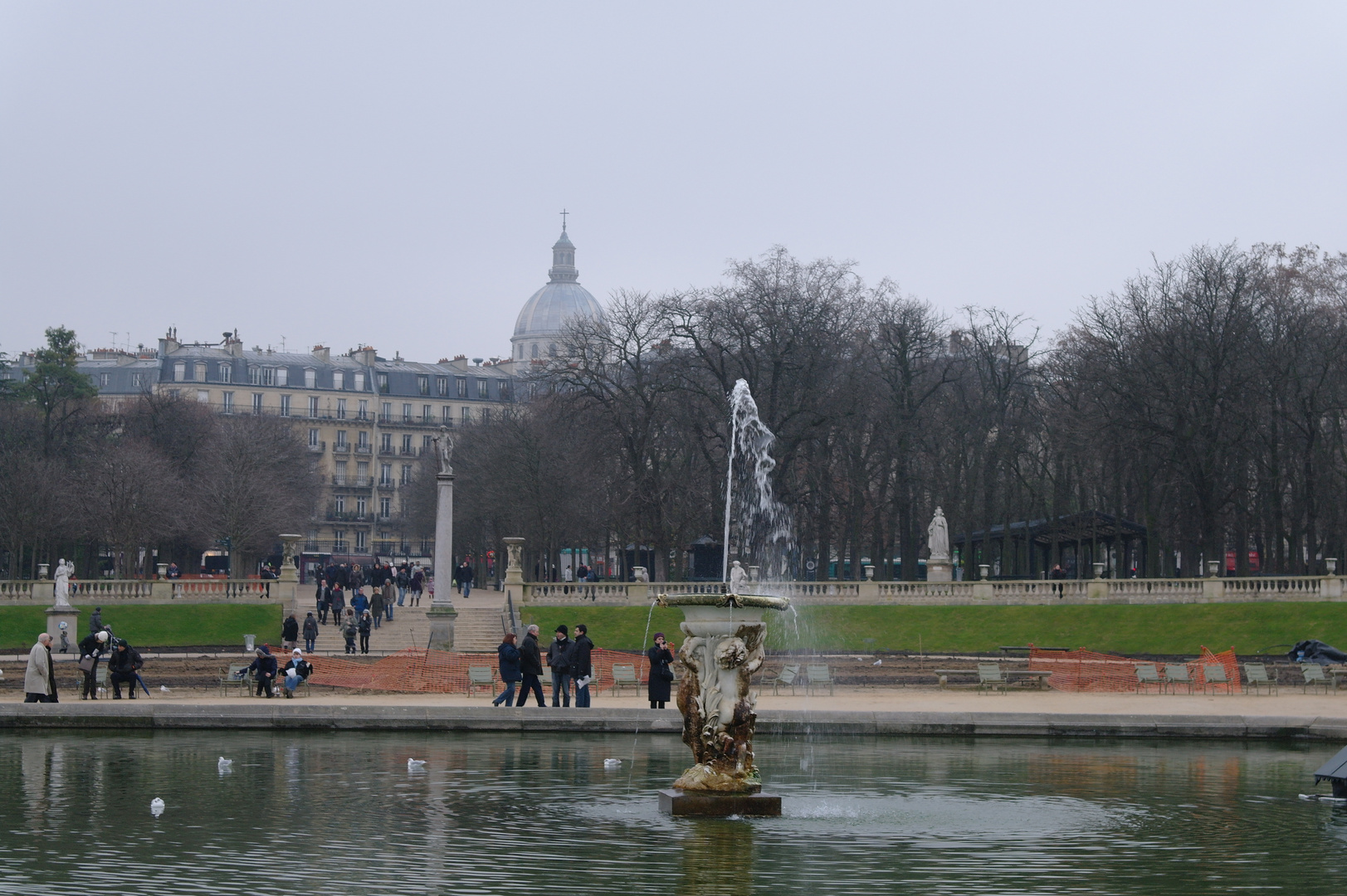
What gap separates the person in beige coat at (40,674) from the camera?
26.4 m

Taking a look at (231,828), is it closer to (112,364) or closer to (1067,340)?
A: (1067,340)

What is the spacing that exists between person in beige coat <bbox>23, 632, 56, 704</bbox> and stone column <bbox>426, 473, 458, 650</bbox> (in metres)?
22.5

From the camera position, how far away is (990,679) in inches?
1361

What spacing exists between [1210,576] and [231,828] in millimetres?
39313

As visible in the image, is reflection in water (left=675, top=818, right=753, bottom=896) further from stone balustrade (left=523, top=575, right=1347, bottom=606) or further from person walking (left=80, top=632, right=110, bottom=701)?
stone balustrade (left=523, top=575, right=1347, bottom=606)

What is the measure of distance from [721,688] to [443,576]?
3501 cm

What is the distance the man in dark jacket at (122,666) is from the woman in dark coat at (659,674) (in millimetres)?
10619

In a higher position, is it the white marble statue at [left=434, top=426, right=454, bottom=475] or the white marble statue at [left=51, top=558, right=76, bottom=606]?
the white marble statue at [left=434, top=426, right=454, bottom=475]

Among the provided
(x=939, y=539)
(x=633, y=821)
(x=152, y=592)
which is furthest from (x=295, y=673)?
(x=939, y=539)

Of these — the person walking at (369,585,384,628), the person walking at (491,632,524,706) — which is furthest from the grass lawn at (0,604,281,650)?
the person walking at (491,632,524,706)

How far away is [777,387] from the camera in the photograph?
2400 inches

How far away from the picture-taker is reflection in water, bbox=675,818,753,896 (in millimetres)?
12633

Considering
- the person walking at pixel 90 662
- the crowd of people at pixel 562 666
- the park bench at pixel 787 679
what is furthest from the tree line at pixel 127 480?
the crowd of people at pixel 562 666

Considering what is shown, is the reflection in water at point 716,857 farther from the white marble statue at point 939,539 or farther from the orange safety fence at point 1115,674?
the white marble statue at point 939,539
